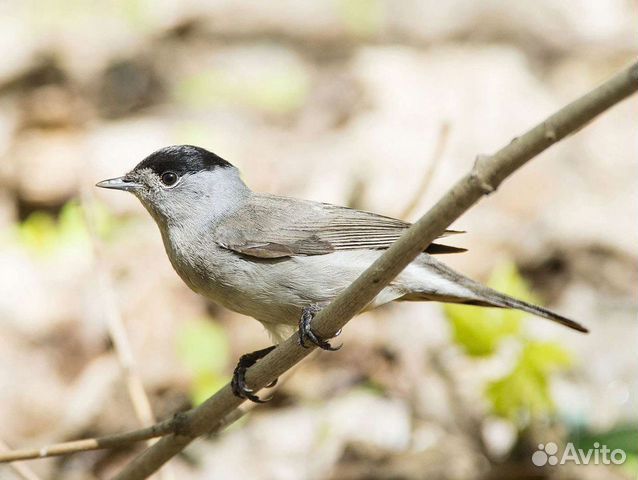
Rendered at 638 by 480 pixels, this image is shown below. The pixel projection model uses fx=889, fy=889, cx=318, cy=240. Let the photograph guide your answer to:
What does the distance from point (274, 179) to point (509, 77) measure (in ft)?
8.21

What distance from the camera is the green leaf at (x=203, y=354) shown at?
17.3 feet

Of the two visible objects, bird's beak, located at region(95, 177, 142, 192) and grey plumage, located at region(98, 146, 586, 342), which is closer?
grey plumage, located at region(98, 146, 586, 342)

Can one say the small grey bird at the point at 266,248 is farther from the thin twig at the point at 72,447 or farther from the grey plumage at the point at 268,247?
the thin twig at the point at 72,447

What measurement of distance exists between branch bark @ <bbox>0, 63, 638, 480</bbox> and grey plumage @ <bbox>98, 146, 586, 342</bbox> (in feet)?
1.45

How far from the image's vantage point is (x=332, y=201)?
253 inches

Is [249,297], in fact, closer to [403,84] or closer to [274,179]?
[274,179]

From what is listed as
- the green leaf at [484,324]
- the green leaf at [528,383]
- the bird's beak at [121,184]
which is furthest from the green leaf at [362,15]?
the bird's beak at [121,184]

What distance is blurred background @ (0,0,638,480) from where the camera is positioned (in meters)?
4.93

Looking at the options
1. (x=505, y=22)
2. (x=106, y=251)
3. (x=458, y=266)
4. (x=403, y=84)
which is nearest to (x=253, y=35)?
(x=403, y=84)

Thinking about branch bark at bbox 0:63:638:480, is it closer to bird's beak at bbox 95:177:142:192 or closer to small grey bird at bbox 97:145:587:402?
small grey bird at bbox 97:145:587:402

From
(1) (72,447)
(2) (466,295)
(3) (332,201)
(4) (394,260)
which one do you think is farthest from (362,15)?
(4) (394,260)

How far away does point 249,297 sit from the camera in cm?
332

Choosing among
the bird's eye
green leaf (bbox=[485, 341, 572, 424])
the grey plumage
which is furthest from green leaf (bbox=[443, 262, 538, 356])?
the bird's eye

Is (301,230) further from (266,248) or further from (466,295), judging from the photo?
(466,295)
